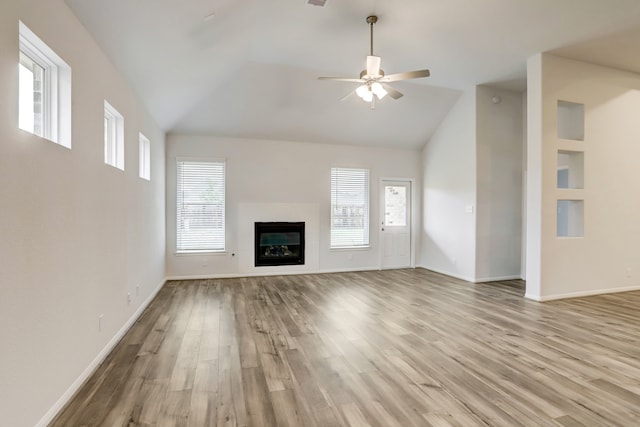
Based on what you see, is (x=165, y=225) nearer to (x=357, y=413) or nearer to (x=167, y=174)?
(x=167, y=174)

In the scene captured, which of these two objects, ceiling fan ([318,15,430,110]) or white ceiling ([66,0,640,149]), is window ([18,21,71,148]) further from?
ceiling fan ([318,15,430,110])

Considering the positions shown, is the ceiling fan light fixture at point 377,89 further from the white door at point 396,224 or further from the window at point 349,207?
the white door at point 396,224

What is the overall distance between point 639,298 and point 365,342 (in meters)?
4.68

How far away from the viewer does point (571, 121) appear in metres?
5.21

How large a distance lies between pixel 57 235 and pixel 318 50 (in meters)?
4.09

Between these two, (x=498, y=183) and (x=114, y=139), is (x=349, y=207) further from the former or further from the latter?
(x=114, y=139)

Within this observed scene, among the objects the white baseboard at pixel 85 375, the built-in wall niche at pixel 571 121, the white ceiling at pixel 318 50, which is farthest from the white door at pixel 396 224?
the white baseboard at pixel 85 375

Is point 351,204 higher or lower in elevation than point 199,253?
higher

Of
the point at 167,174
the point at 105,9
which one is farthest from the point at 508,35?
the point at 167,174

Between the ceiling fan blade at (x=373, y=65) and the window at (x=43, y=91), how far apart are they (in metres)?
2.84

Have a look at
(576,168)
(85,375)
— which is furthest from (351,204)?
(85,375)

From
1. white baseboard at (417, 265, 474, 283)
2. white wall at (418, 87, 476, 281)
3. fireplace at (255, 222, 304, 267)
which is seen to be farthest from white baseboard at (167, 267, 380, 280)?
white wall at (418, 87, 476, 281)

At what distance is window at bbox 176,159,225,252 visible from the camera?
6324 mm

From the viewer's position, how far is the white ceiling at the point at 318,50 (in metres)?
3.21
